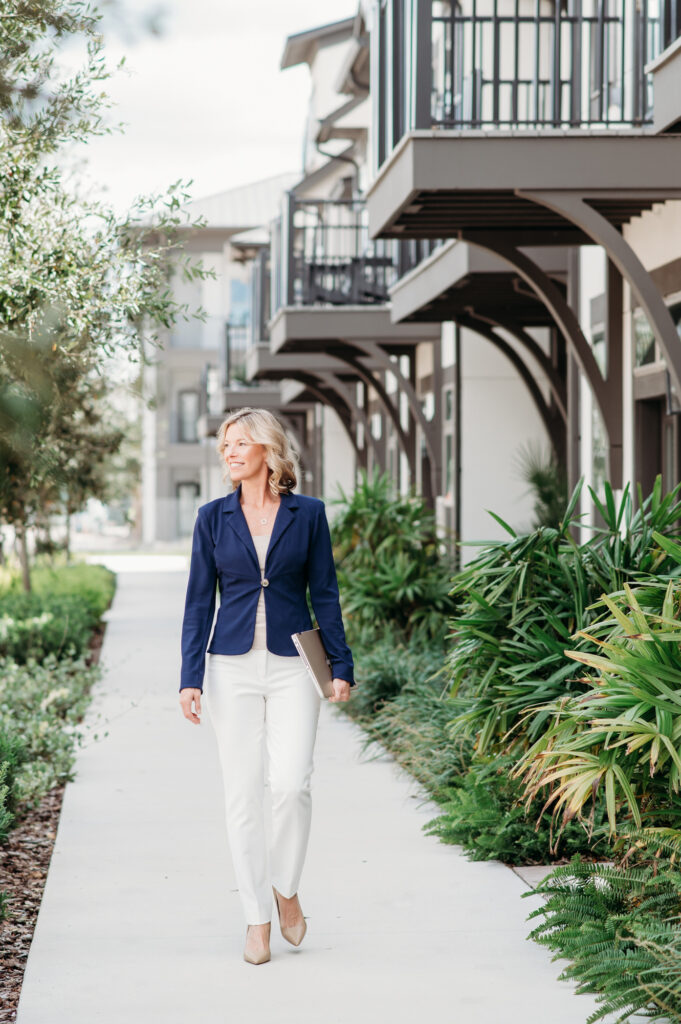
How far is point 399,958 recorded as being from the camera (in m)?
5.01

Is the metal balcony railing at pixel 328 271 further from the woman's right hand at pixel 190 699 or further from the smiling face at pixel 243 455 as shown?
the woman's right hand at pixel 190 699

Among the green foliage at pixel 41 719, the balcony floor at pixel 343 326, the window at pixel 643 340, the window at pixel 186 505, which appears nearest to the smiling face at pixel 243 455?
the green foliage at pixel 41 719

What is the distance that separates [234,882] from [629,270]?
3.81m

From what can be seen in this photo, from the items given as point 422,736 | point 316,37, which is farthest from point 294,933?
point 316,37

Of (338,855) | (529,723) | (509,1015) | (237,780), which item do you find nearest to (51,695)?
(338,855)

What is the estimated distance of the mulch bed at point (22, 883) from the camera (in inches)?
195

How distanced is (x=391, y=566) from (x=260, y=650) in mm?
7338

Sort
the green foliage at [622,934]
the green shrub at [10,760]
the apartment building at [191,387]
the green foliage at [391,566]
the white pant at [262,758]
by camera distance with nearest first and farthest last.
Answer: the green foliage at [622,934]
the white pant at [262,758]
the green shrub at [10,760]
the green foliage at [391,566]
the apartment building at [191,387]

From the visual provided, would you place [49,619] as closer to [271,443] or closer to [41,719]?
[41,719]

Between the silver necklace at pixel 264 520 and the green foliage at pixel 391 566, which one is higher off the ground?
the silver necklace at pixel 264 520

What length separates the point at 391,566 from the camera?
12.3m

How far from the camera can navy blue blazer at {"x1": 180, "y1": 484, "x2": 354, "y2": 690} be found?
5000 millimetres

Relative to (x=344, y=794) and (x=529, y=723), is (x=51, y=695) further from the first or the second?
(x=529, y=723)

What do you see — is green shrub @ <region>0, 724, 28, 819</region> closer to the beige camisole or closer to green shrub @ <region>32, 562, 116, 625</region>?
the beige camisole
